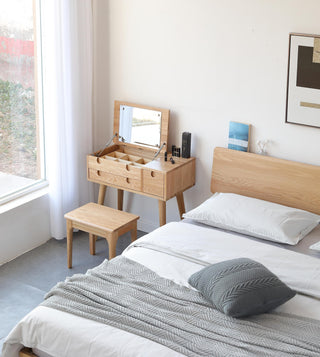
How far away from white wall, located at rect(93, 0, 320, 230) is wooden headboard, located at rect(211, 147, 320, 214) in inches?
3.9

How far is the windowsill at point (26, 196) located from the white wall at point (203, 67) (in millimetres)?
611

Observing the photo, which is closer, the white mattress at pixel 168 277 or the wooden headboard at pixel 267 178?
the white mattress at pixel 168 277

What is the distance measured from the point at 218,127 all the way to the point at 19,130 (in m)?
1.35

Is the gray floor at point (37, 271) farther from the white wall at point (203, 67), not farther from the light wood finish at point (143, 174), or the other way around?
the white wall at point (203, 67)

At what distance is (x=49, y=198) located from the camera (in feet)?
13.5

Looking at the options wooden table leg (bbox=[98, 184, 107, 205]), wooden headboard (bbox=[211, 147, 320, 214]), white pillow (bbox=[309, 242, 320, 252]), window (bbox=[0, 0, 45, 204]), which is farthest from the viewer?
wooden table leg (bbox=[98, 184, 107, 205])

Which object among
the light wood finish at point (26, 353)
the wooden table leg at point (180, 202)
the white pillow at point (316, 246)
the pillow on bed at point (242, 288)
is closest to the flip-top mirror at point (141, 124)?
the wooden table leg at point (180, 202)

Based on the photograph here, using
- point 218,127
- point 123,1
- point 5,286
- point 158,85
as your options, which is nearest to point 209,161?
point 218,127

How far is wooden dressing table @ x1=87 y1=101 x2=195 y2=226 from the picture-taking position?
3.73m

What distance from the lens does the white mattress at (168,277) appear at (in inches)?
90.5

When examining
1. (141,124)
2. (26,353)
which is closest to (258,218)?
(141,124)

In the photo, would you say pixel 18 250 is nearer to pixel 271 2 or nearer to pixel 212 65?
pixel 212 65

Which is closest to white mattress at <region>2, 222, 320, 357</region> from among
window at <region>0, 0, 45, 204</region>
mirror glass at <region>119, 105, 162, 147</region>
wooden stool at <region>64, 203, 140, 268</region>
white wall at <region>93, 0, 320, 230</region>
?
wooden stool at <region>64, 203, 140, 268</region>

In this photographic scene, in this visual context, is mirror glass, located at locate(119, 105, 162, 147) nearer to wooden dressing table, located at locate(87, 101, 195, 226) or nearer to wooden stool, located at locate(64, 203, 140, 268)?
wooden dressing table, located at locate(87, 101, 195, 226)
